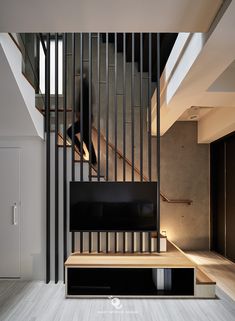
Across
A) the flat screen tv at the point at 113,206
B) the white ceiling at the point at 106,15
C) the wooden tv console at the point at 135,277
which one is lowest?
the wooden tv console at the point at 135,277

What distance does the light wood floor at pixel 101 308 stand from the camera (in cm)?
308

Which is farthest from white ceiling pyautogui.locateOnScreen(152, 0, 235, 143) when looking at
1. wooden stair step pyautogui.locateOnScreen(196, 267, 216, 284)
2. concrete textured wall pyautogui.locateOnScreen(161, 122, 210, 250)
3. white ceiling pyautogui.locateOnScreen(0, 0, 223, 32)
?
wooden stair step pyautogui.locateOnScreen(196, 267, 216, 284)

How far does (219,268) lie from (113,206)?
2041mm

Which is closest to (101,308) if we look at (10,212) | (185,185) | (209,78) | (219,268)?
(10,212)

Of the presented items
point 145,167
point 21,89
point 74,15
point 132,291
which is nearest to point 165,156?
point 145,167

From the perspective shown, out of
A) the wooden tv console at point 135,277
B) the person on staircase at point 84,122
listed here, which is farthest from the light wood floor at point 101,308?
the person on staircase at point 84,122

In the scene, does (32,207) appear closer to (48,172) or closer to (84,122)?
(48,172)

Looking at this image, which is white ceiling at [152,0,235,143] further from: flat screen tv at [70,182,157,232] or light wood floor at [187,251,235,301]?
light wood floor at [187,251,235,301]

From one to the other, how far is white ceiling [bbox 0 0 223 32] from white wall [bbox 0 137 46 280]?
7.01 feet

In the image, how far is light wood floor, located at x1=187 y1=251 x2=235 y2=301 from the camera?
13.0ft

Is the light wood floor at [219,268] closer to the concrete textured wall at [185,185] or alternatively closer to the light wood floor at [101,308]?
the light wood floor at [101,308]

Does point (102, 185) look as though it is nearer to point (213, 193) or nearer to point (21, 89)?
point (21, 89)

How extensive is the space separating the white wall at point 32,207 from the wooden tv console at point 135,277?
0.55 metres

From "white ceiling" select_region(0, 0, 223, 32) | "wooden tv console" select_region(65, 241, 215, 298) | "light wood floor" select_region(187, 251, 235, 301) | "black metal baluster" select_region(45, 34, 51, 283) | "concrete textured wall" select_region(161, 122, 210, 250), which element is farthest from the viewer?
"concrete textured wall" select_region(161, 122, 210, 250)
